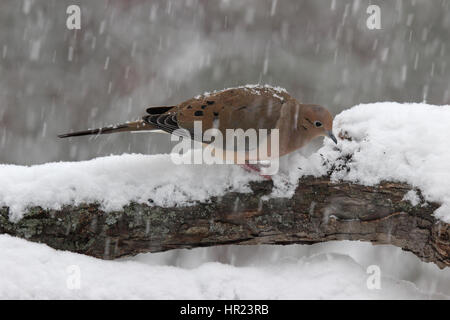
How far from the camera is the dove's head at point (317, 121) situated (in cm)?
331

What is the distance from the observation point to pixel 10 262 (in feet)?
8.36

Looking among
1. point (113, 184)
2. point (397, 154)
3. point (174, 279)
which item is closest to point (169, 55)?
point (113, 184)

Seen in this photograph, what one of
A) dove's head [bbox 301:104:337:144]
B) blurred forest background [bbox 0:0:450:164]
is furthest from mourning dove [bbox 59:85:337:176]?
blurred forest background [bbox 0:0:450:164]

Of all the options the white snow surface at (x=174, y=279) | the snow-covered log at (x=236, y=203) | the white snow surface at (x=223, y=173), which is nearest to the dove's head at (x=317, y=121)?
the white snow surface at (x=223, y=173)

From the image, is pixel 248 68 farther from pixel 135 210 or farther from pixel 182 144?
pixel 135 210

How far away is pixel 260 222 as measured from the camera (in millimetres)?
2922

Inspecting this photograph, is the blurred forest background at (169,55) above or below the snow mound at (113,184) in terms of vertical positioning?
above

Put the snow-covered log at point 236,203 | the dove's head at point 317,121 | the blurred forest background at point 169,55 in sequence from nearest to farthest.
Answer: the snow-covered log at point 236,203 → the dove's head at point 317,121 → the blurred forest background at point 169,55

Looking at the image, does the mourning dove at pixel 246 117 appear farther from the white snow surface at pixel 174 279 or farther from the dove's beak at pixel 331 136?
the white snow surface at pixel 174 279

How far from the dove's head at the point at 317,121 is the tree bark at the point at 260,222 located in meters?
0.46

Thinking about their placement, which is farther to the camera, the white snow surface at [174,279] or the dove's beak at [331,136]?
the dove's beak at [331,136]

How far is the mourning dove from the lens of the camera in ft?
10.4

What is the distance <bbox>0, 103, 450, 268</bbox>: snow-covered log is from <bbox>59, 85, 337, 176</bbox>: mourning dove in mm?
261

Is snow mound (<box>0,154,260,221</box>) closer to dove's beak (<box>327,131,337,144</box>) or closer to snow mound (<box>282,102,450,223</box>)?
snow mound (<box>282,102,450,223</box>)
